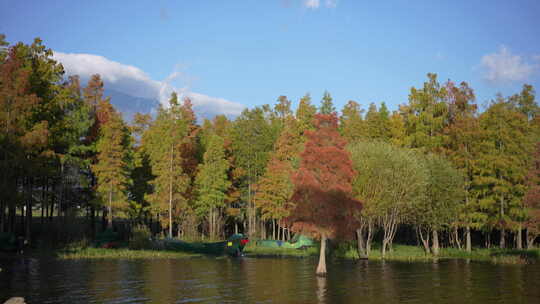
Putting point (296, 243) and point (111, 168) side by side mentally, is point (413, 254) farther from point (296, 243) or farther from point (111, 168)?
point (111, 168)

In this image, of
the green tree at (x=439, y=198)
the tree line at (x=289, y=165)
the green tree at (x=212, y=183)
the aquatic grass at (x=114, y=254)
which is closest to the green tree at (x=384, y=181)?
the tree line at (x=289, y=165)

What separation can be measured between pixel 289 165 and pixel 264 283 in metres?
29.6

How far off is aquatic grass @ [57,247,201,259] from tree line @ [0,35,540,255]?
505cm

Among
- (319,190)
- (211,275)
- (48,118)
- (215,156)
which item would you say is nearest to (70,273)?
(211,275)

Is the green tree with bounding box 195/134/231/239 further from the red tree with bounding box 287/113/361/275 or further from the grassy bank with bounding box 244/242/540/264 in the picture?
the red tree with bounding box 287/113/361/275

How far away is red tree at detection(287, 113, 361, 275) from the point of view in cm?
3011

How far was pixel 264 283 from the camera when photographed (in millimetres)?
27000

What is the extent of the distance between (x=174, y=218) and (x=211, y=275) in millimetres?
31391

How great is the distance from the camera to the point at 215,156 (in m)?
61.2

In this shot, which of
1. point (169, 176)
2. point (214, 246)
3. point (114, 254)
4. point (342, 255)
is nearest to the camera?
point (114, 254)

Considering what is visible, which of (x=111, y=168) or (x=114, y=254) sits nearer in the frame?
(x=114, y=254)

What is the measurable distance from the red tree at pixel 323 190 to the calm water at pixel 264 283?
3.12 metres

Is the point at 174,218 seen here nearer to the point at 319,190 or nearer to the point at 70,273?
the point at 70,273

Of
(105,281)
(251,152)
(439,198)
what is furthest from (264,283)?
(251,152)
